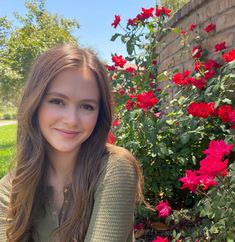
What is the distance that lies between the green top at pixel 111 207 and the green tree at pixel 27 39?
35.1 feet

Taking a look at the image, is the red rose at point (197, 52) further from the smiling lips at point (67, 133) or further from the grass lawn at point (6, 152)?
the smiling lips at point (67, 133)

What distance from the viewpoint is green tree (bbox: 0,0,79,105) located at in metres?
13.3

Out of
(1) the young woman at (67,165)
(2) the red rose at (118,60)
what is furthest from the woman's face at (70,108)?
(2) the red rose at (118,60)

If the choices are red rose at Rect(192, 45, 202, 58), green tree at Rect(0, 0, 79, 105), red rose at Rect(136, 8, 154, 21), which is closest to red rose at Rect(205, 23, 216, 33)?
red rose at Rect(192, 45, 202, 58)

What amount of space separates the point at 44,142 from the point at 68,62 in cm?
36

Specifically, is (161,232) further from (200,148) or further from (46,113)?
(46,113)

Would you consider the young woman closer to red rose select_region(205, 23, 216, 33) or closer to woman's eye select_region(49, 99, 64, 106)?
woman's eye select_region(49, 99, 64, 106)

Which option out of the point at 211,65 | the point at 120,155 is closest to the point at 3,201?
the point at 120,155

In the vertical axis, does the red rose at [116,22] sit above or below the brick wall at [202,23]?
above

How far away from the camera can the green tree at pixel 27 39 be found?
43.5 ft

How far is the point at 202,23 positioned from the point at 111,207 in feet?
6.69

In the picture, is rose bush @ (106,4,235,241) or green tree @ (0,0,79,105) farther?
green tree @ (0,0,79,105)

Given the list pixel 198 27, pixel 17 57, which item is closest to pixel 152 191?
pixel 198 27

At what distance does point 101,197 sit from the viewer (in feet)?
4.45
